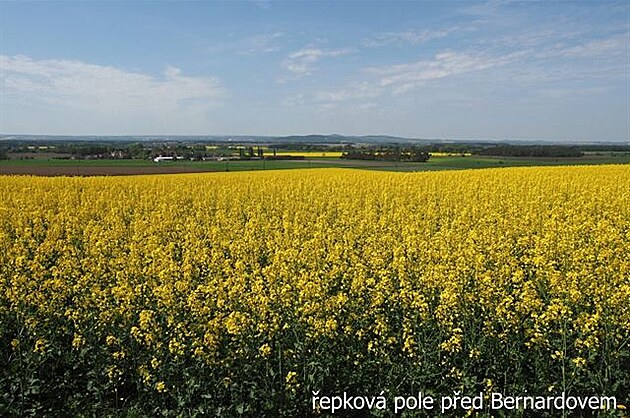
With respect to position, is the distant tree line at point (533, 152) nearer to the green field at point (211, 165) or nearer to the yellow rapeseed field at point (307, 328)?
the green field at point (211, 165)

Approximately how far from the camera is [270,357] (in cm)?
577

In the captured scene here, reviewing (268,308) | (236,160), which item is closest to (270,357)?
(268,308)

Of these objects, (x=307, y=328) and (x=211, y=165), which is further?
(x=211, y=165)

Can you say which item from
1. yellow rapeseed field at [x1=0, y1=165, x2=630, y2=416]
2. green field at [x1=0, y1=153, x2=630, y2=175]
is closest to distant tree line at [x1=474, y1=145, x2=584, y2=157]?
green field at [x1=0, y1=153, x2=630, y2=175]

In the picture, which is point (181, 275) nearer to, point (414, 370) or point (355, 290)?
point (355, 290)

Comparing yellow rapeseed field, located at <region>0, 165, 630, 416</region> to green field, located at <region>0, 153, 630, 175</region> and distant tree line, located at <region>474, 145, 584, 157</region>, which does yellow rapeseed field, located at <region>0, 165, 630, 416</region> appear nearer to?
green field, located at <region>0, 153, 630, 175</region>

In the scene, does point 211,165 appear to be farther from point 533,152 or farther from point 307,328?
point 307,328

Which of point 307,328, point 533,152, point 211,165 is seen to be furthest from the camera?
point 533,152

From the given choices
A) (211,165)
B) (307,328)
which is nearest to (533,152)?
(211,165)

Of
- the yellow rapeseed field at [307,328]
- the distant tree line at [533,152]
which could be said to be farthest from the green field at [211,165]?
the yellow rapeseed field at [307,328]

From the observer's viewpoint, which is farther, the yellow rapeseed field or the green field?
the green field

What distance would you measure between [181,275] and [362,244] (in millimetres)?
4014

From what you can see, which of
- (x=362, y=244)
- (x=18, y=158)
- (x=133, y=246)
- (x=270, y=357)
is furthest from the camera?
(x=18, y=158)

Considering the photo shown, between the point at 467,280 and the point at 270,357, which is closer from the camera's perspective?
the point at 270,357
